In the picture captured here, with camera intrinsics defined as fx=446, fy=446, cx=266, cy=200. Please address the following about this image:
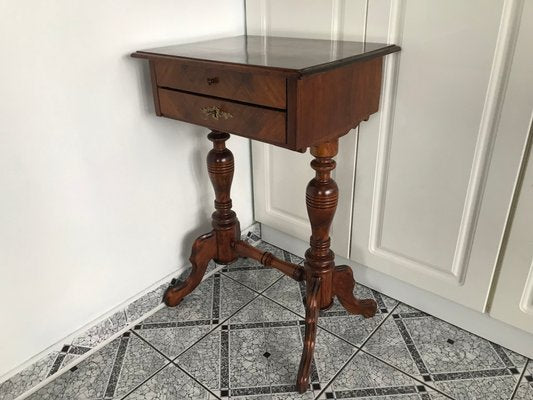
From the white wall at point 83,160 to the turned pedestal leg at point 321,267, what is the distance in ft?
1.57

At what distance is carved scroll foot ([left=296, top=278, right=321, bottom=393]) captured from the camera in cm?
112

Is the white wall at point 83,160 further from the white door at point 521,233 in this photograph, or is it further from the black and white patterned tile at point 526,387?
the black and white patterned tile at point 526,387

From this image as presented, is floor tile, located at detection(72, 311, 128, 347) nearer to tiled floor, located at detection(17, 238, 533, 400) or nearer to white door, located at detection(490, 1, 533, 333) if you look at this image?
tiled floor, located at detection(17, 238, 533, 400)

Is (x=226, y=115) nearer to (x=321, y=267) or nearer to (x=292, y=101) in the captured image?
(x=292, y=101)

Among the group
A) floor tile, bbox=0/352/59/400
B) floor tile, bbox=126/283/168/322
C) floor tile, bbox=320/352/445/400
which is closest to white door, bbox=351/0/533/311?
floor tile, bbox=320/352/445/400

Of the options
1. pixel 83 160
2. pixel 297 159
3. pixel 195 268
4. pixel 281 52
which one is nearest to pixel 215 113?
pixel 281 52

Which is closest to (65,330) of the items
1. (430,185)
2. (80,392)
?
(80,392)

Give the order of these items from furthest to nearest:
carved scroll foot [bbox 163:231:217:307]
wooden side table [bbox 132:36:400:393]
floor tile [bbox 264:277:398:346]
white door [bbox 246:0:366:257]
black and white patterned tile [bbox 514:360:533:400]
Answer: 1. carved scroll foot [bbox 163:231:217:307]
2. floor tile [bbox 264:277:398:346]
3. white door [bbox 246:0:366:257]
4. black and white patterned tile [bbox 514:360:533:400]
5. wooden side table [bbox 132:36:400:393]

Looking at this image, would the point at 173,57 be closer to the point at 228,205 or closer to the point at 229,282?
the point at 228,205

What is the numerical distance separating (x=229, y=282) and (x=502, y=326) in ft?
2.76

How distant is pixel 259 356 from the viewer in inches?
48.6

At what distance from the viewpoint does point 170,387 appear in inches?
45.2

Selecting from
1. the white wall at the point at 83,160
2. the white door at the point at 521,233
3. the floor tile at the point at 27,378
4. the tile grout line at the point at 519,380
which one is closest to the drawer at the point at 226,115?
the white wall at the point at 83,160

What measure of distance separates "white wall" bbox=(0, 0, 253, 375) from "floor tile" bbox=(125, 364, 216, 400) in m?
0.27
